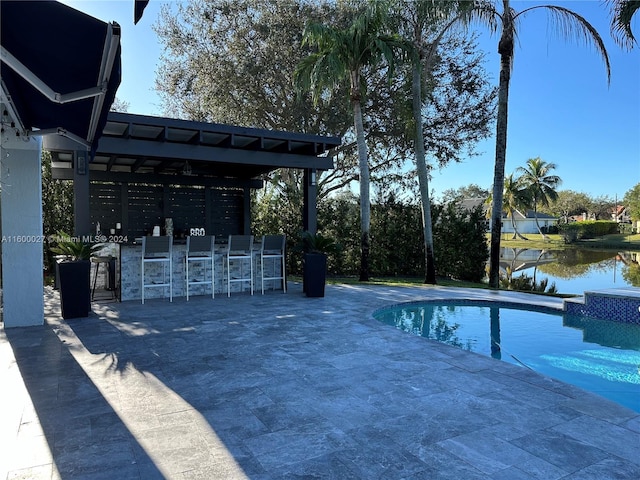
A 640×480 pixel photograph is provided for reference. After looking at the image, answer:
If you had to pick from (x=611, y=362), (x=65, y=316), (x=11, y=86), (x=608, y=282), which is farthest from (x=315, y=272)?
(x=608, y=282)

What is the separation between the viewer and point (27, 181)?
5539 mm

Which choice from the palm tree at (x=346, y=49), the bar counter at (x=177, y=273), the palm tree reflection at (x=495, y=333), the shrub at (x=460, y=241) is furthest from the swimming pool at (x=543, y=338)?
the palm tree at (x=346, y=49)

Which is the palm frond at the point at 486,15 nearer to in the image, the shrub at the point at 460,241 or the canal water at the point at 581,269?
the shrub at the point at 460,241

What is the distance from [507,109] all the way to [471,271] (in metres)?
5.07

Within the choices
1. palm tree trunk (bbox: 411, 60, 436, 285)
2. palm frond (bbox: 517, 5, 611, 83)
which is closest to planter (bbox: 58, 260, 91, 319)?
palm tree trunk (bbox: 411, 60, 436, 285)

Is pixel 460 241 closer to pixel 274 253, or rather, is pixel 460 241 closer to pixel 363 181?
pixel 363 181

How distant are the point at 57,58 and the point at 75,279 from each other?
3468 millimetres

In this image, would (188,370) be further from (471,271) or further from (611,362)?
(471,271)

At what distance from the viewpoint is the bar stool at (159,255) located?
6.85 metres

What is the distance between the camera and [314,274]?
782 centimetres

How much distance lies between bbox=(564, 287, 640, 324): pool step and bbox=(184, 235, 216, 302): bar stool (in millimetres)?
6254

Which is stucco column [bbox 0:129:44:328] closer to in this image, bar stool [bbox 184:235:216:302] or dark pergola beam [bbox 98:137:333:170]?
dark pergola beam [bbox 98:137:333:170]

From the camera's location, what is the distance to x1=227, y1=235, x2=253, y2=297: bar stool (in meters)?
Answer: 7.73

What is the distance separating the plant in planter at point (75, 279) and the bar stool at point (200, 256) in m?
1.71
